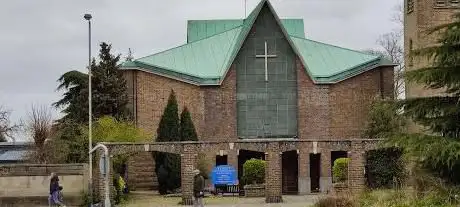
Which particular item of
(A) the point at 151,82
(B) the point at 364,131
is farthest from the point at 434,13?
(A) the point at 151,82

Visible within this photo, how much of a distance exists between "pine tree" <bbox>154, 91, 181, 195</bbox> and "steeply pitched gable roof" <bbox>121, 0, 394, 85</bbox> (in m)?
7.10

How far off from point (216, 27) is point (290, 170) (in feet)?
47.2

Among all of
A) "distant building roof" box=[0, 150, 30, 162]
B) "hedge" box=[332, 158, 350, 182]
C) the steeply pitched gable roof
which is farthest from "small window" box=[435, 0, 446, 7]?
"distant building roof" box=[0, 150, 30, 162]

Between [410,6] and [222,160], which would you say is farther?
[222,160]

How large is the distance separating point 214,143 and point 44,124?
27.1 metres

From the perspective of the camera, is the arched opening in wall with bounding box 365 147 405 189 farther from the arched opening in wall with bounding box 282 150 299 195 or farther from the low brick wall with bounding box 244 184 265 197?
the low brick wall with bounding box 244 184 265 197

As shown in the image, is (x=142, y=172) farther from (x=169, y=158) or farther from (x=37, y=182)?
(x=37, y=182)

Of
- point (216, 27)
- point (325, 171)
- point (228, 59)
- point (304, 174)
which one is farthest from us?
point (216, 27)

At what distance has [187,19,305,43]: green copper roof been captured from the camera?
61094 millimetres

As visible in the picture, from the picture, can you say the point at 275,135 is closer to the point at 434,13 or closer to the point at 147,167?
the point at 147,167

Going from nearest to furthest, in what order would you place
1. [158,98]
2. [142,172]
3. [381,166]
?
[381,166] → [142,172] → [158,98]

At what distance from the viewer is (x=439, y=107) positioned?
17984mm

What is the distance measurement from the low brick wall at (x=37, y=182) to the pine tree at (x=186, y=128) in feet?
35.9

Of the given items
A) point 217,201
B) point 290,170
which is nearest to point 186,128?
point 290,170
